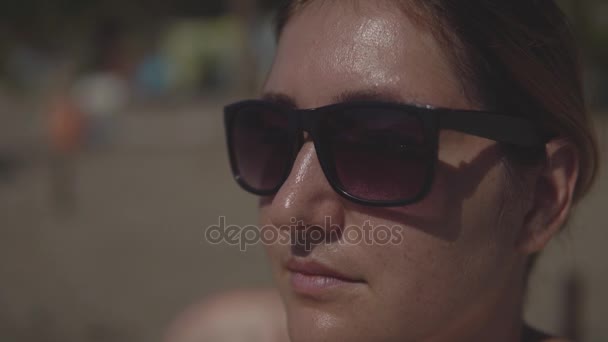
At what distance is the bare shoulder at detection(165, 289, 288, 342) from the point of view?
2.10m

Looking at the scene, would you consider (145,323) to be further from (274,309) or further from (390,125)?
(390,125)

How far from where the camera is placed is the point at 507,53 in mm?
1286

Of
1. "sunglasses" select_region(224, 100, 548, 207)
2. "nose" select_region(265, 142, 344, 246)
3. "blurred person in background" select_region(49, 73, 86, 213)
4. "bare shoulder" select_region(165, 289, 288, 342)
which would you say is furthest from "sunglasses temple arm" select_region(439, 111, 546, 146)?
"blurred person in background" select_region(49, 73, 86, 213)

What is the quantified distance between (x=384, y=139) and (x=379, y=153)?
3 cm

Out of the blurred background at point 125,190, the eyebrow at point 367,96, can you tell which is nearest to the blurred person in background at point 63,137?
A: the blurred background at point 125,190

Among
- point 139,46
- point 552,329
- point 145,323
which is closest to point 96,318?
point 145,323

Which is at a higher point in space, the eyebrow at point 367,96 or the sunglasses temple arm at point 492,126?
the eyebrow at point 367,96

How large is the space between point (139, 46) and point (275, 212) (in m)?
13.0

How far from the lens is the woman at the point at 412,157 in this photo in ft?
4.14

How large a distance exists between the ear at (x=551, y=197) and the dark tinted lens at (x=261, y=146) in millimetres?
577

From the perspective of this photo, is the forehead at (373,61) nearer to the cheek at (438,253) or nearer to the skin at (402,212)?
the skin at (402,212)

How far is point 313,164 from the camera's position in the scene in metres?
1.33

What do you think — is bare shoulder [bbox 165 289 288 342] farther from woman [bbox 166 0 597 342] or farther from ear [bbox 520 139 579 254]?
ear [bbox 520 139 579 254]

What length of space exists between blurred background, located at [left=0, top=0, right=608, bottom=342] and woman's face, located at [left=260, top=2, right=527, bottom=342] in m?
0.71
